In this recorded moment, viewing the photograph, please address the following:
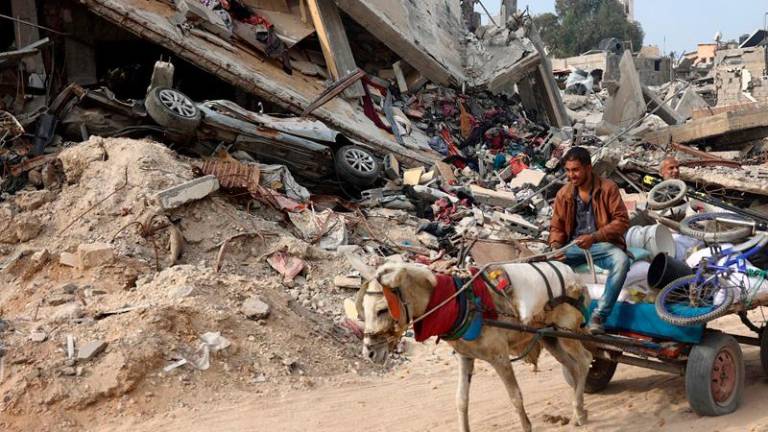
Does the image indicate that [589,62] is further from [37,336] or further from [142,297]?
[37,336]

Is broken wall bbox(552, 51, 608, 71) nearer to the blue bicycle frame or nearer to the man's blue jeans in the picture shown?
the blue bicycle frame

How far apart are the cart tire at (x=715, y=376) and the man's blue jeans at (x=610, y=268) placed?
72 centimetres

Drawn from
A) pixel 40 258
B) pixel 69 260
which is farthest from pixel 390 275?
pixel 40 258

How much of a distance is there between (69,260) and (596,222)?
20.2 feet

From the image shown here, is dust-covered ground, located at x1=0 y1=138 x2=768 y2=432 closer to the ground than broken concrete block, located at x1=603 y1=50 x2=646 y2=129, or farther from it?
closer to the ground

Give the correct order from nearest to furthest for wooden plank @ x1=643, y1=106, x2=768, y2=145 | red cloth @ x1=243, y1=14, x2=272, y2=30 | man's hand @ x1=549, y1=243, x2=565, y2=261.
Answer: man's hand @ x1=549, y1=243, x2=565, y2=261 → red cloth @ x1=243, y1=14, x2=272, y2=30 → wooden plank @ x1=643, y1=106, x2=768, y2=145

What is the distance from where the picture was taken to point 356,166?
46.3ft

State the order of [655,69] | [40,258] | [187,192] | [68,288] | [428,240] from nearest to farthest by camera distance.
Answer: [68,288] → [40,258] → [187,192] → [428,240] → [655,69]

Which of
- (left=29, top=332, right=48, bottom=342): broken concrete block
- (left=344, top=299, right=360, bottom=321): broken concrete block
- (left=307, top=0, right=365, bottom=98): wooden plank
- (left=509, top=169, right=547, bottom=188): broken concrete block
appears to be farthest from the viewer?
(left=307, top=0, right=365, bottom=98): wooden plank

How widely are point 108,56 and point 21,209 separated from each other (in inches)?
305

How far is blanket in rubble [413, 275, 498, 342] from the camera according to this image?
16.8 feet

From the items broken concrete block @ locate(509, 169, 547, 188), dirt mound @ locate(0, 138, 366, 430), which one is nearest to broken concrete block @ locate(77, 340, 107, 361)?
dirt mound @ locate(0, 138, 366, 430)

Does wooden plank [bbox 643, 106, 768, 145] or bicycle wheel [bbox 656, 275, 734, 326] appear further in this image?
wooden plank [bbox 643, 106, 768, 145]

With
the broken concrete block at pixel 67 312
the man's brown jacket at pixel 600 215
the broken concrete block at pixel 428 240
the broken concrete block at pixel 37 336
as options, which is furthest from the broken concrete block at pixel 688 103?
the broken concrete block at pixel 37 336
